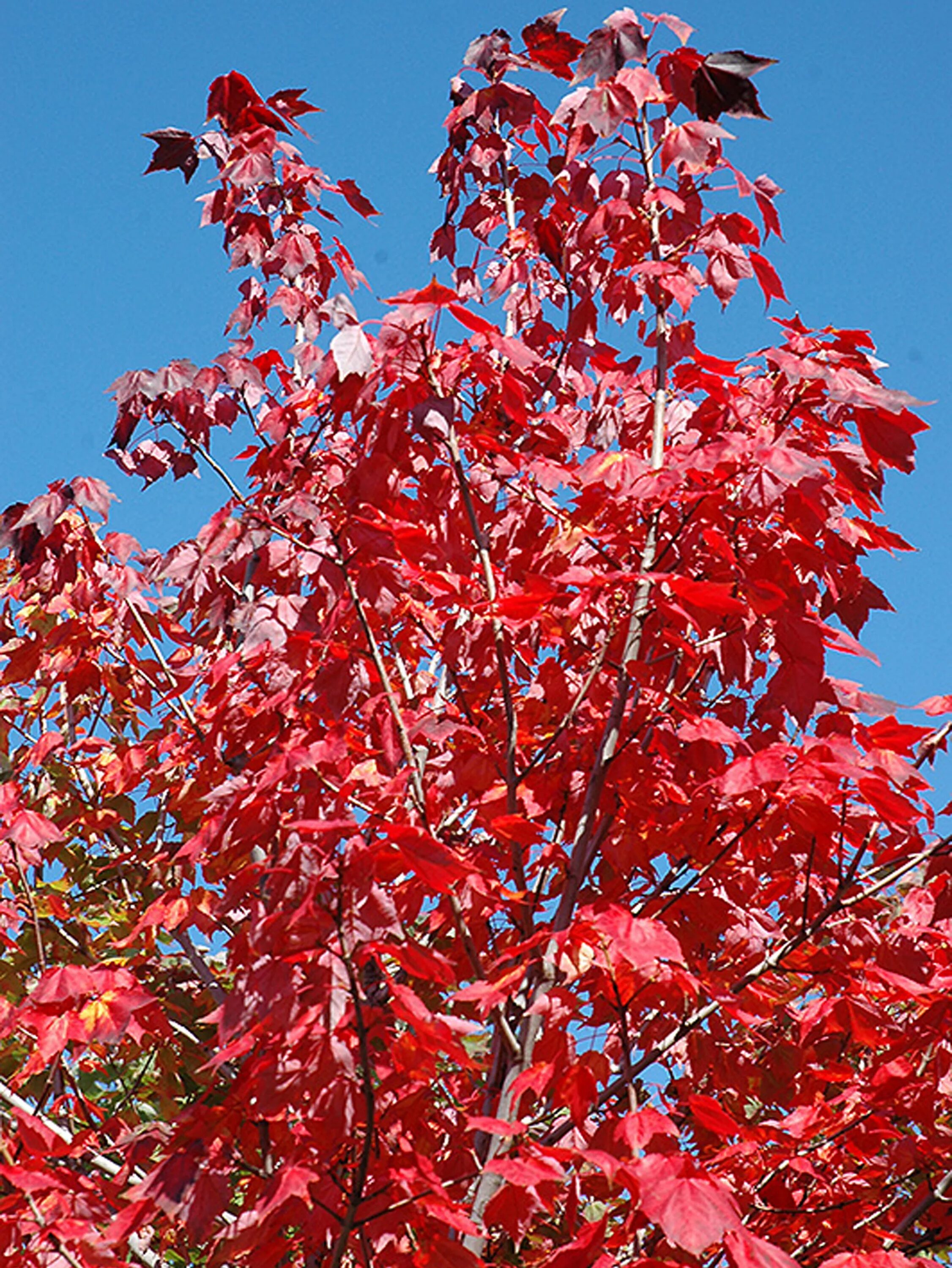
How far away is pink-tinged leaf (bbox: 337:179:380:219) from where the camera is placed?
201 inches

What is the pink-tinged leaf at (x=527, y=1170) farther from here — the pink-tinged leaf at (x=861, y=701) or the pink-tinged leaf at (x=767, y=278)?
the pink-tinged leaf at (x=767, y=278)

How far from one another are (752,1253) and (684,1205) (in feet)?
0.65

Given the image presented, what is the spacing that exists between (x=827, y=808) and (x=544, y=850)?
739 millimetres

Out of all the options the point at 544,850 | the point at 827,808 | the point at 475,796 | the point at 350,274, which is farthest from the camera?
the point at 350,274

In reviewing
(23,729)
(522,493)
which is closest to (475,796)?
(522,493)

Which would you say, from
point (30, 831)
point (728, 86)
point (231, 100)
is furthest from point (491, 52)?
point (30, 831)

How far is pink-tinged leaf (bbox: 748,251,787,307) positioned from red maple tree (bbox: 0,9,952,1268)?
10mm

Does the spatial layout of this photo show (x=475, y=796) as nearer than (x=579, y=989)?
No

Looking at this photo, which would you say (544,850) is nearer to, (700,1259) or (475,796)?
(475,796)

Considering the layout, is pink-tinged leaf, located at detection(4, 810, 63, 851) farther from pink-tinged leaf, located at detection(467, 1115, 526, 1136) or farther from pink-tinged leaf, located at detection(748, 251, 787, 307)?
pink-tinged leaf, located at detection(748, 251, 787, 307)

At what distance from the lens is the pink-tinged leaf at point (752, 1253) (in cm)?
233

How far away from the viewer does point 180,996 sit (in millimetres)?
4324

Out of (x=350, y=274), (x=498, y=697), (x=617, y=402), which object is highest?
(x=350, y=274)

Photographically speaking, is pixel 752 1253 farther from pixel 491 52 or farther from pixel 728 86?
pixel 491 52
